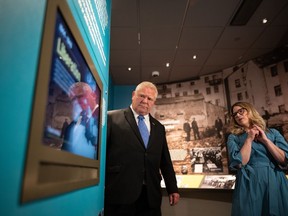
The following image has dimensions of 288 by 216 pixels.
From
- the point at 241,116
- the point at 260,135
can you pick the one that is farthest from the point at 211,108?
the point at 260,135

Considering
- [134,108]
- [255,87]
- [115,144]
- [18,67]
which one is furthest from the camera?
[255,87]

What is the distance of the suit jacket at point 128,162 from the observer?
162 centimetres

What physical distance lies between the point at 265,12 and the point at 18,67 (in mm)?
3518

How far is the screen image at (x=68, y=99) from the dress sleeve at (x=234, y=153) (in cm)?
133

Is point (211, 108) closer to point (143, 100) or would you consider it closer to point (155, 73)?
point (155, 73)

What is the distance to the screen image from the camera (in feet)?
1.94

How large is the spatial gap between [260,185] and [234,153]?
12.2 inches

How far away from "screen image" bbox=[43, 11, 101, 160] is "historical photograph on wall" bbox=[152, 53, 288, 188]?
3164mm

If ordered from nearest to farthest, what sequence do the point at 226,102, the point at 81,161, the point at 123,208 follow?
the point at 81,161 < the point at 123,208 < the point at 226,102

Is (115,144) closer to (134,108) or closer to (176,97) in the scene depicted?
(134,108)

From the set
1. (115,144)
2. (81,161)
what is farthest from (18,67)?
(115,144)

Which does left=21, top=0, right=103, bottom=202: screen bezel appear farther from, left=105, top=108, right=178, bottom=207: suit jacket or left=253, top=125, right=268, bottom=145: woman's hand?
left=253, top=125, right=268, bottom=145: woman's hand

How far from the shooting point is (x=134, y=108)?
2023 mm

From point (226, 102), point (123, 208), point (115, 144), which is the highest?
point (226, 102)
